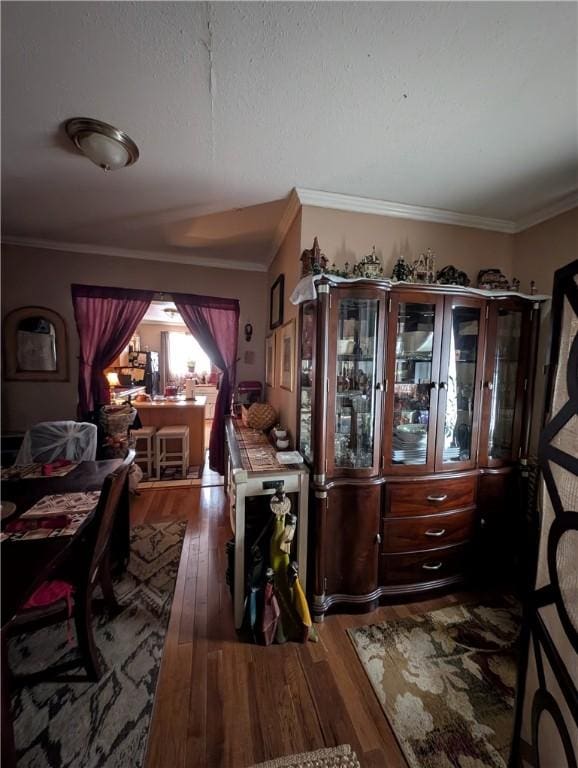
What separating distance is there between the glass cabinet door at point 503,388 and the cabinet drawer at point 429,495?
0.83ft

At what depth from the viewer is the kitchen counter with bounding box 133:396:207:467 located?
381cm

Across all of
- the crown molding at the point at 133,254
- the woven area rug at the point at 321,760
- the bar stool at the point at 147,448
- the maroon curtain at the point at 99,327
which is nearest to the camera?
the woven area rug at the point at 321,760

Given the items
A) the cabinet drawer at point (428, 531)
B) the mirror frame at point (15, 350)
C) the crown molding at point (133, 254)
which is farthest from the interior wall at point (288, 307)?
the mirror frame at point (15, 350)

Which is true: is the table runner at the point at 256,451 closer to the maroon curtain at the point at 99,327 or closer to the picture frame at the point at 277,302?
the picture frame at the point at 277,302

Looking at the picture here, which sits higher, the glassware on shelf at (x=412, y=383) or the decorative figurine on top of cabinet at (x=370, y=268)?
the decorative figurine on top of cabinet at (x=370, y=268)

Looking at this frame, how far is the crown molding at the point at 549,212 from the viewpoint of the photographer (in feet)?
6.00

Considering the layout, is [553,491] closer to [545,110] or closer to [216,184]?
[545,110]

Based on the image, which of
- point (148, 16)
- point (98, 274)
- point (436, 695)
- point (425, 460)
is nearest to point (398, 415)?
point (425, 460)

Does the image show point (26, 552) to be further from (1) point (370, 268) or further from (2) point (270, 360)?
(2) point (270, 360)

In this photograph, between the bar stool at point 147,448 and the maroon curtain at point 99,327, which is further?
the bar stool at point 147,448

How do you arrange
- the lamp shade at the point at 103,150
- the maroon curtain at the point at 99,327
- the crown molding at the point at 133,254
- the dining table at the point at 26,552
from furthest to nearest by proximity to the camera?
the maroon curtain at the point at 99,327, the crown molding at the point at 133,254, the lamp shade at the point at 103,150, the dining table at the point at 26,552

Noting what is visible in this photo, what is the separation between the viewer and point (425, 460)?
182cm

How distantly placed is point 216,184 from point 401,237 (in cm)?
128

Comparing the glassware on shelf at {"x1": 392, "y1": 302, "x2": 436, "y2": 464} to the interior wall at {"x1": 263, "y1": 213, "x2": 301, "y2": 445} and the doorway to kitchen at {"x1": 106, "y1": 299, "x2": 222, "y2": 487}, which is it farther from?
the doorway to kitchen at {"x1": 106, "y1": 299, "x2": 222, "y2": 487}
